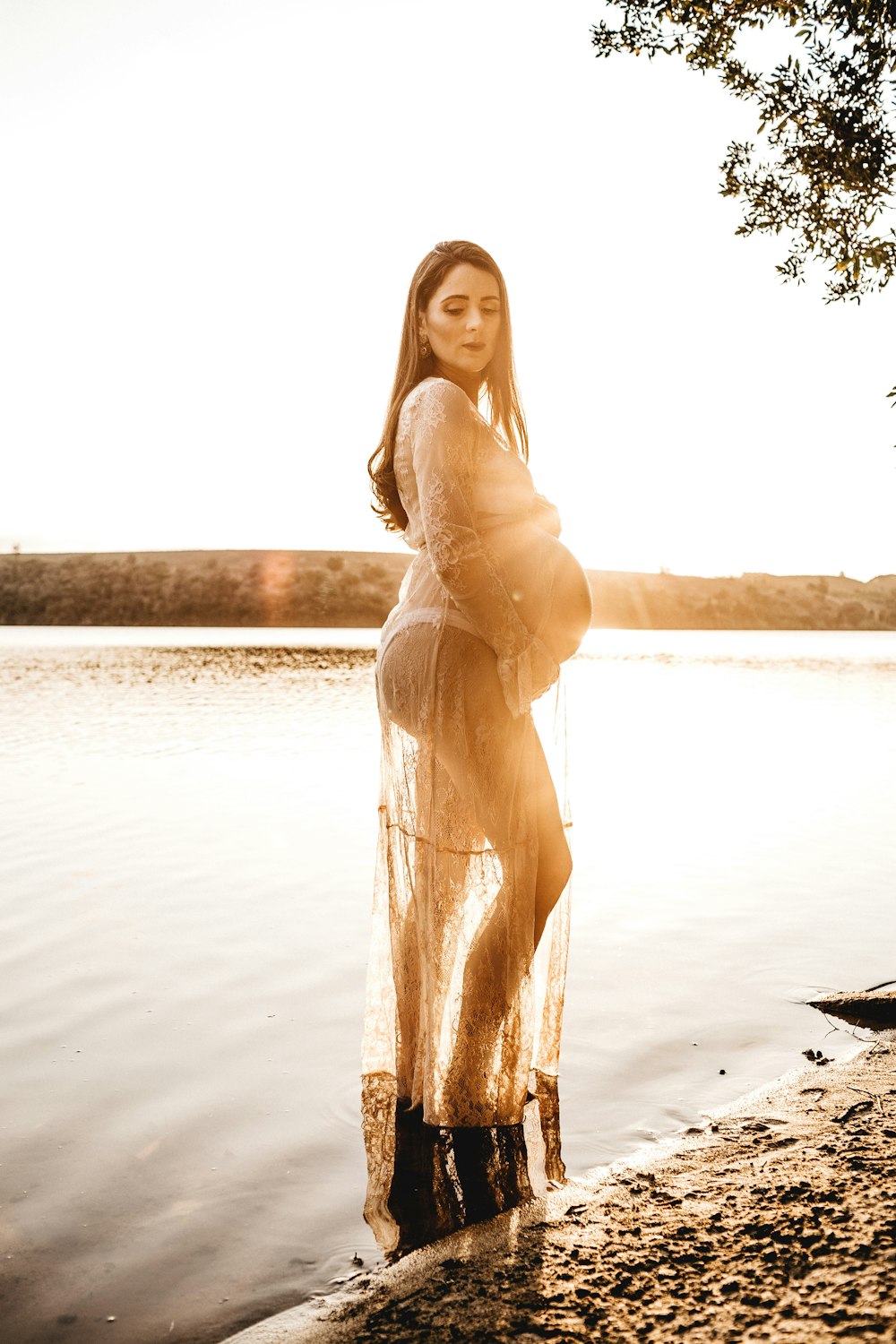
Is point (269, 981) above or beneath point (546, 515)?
beneath

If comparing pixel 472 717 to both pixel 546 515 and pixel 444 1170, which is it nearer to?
pixel 546 515

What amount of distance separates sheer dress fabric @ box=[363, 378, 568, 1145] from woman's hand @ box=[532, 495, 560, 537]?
13mm

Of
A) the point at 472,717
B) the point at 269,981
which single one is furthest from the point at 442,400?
the point at 269,981

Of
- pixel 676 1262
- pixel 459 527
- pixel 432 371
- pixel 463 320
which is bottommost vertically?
pixel 676 1262

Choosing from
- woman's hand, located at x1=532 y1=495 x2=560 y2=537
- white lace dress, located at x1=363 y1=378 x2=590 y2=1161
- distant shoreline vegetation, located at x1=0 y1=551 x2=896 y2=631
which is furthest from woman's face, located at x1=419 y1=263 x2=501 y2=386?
distant shoreline vegetation, located at x1=0 y1=551 x2=896 y2=631

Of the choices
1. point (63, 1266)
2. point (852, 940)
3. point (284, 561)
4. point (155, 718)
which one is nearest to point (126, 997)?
point (63, 1266)

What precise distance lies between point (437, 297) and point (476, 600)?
91 cm

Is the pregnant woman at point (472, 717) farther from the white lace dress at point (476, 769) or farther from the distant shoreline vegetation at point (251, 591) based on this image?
the distant shoreline vegetation at point (251, 591)

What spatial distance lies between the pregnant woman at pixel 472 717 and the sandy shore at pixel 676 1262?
475 mm

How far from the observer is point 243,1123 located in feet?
10.3

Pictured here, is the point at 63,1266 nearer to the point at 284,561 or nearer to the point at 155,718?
the point at 155,718

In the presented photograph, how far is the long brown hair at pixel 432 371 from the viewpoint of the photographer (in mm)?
2795

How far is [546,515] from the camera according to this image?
2.78 metres

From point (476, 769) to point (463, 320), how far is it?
1266 mm
